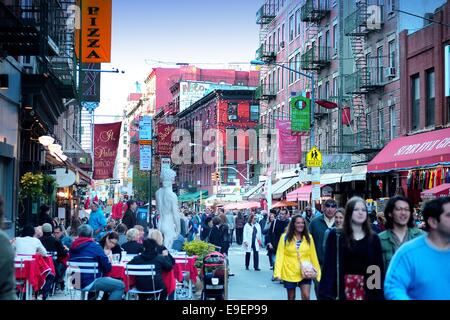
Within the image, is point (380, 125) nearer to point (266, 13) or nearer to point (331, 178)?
point (331, 178)

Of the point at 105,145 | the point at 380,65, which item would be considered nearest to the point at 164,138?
the point at 105,145

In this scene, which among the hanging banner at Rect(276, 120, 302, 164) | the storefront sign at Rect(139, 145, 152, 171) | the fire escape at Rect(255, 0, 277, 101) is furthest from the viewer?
the fire escape at Rect(255, 0, 277, 101)

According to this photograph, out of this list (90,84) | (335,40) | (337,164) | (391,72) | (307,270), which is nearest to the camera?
(307,270)

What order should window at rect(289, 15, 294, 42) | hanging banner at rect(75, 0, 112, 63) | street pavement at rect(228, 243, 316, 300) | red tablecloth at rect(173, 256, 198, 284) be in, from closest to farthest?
red tablecloth at rect(173, 256, 198, 284)
street pavement at rect(228, 243, 316, 300)
hanging banner at rect(75, 0, 112, 63)
window at rect(289, 15, 294, 42)

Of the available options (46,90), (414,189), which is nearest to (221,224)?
(46,90)

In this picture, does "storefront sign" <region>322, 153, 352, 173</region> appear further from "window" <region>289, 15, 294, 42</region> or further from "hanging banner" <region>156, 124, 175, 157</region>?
"window" <region>289, 15, 294, 42</region>

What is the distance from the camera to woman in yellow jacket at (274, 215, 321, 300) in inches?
426

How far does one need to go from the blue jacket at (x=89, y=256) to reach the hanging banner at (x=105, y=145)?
63.2 feet

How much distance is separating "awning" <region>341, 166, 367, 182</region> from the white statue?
2101 centimetres

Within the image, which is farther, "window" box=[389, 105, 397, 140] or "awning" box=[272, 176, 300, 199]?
"awning" box=[272, 176, 300, 199]

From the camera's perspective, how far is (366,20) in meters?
36.7

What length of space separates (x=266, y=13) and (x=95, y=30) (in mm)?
32571

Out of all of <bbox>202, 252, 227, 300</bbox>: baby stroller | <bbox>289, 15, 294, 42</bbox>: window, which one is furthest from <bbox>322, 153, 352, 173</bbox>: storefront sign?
<bbox>202, 252, 227, 300</bbox>: baby stroller
